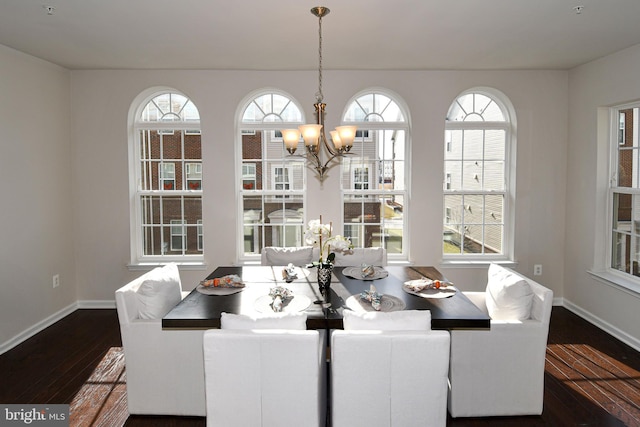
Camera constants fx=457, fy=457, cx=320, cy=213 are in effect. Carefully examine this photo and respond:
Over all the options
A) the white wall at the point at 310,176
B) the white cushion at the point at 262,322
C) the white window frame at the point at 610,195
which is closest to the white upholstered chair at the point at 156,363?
the white cushion at the point at 262,322

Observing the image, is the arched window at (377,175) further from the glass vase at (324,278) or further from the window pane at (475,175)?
the glass vase at (324,278)

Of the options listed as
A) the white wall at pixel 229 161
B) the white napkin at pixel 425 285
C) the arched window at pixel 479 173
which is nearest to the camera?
the white napkin at pixel 425 285

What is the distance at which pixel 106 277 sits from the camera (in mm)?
5234

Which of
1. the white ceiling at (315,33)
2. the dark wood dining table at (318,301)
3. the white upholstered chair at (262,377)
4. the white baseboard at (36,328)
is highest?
the white ceiling at (315,33)

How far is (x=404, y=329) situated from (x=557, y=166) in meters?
3.82

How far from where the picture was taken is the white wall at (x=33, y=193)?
4.09 m

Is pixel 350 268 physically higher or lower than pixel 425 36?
lower

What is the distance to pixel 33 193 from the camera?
445 cm

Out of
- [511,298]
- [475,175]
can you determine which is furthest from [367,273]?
[475,175]

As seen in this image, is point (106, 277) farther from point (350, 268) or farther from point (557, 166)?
point (557, 166)

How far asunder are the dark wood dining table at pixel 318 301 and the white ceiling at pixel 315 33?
1968 millimetres

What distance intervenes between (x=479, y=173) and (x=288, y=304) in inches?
131

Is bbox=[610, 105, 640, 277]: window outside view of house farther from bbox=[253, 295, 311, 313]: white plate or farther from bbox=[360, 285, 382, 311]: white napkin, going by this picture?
bbox=[253, 295, 311, 313]: white plate

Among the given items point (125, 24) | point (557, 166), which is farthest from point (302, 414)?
point (557, 166)
